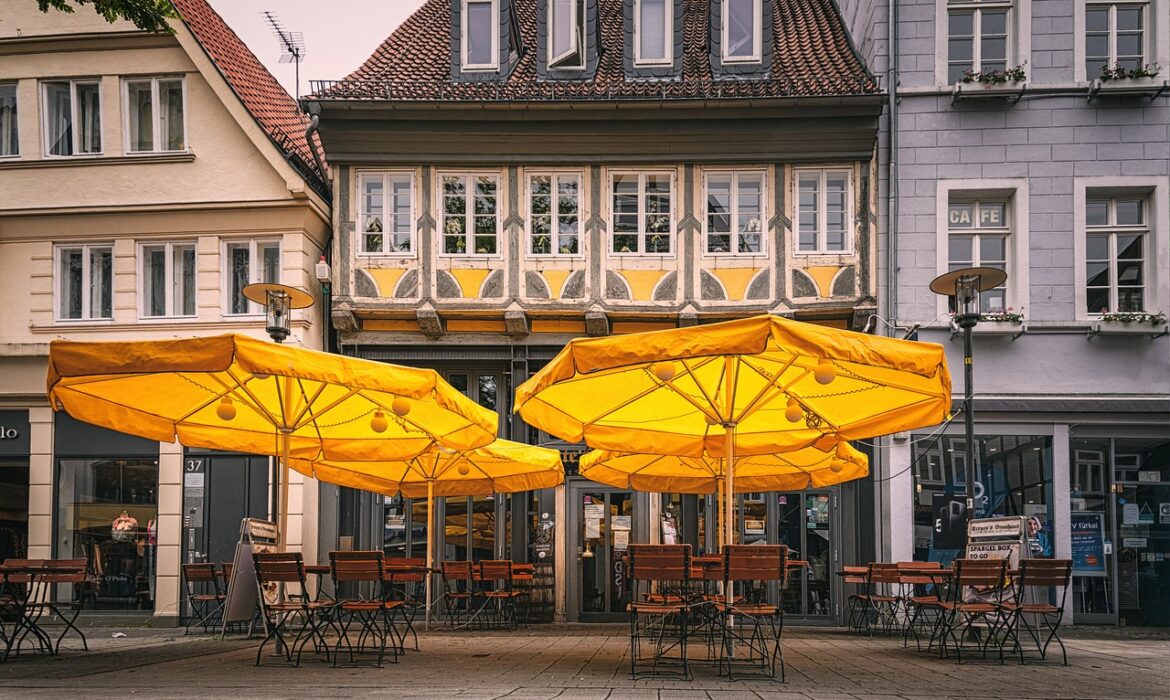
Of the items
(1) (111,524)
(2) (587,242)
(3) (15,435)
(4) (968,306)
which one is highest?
(2) (587,242)

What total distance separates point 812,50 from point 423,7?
786cm

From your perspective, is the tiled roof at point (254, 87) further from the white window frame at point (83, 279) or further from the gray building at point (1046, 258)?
the gray building at point (1046, 258)

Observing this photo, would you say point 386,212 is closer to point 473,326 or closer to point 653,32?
point 473,326

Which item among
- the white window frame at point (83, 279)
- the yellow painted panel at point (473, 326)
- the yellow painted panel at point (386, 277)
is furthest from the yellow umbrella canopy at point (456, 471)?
the white window frame at point (83, 279)

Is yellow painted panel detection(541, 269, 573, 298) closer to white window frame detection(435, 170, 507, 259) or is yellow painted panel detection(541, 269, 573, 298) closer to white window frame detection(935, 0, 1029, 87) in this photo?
white window frame detection(435, 170, 507, 259)

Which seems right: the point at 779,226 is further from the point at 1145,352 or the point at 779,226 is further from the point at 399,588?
the point at 399,588

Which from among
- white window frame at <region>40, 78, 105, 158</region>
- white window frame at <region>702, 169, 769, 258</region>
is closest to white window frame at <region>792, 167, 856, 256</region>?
white window frame at <region>702, 169, 769, 258</region>

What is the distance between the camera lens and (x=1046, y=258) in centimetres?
1720

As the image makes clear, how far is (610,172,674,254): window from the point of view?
18.1 metres

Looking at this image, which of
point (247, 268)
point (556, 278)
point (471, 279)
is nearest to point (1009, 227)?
point (556, 278)

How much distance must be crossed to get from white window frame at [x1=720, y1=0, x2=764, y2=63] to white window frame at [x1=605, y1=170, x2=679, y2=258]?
2499 millimetres

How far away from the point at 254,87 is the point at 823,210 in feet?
35.1

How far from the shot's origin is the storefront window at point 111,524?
17891 millimetres

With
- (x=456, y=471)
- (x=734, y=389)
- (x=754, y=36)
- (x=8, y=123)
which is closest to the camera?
(x=734, y=389)
